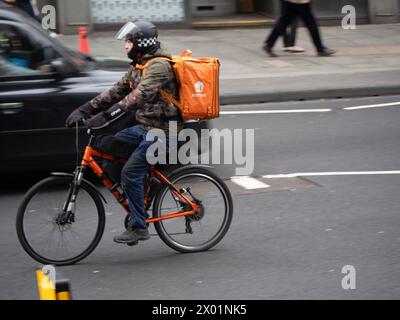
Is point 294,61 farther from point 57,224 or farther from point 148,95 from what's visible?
point 57,224

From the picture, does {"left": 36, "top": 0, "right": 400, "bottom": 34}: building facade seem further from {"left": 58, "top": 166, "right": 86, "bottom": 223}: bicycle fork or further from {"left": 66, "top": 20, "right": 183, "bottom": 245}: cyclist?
{"left": 58, "top": 166, "right": 86, "bottom": 223}: bicycle fork

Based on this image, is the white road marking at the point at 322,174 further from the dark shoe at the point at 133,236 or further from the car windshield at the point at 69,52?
the dark shoe at the point at 133,236

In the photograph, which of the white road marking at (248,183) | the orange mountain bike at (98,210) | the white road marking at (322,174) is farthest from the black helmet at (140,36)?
the white road marking at (322,174)

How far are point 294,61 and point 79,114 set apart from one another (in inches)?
391

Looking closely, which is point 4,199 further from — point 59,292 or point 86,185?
point 59,292

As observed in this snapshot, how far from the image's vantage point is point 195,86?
6570 millimetres

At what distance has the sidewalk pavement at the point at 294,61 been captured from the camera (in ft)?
45.1

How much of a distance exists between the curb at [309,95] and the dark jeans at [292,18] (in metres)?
2.45

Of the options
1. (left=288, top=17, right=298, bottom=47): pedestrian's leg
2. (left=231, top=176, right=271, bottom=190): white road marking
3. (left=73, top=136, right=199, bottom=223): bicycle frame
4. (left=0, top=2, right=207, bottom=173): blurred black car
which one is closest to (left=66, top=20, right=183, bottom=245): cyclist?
(left=73, top=136, right=199, bottom=223): bicycle frame

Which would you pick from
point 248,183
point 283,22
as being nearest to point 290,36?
point 283,22

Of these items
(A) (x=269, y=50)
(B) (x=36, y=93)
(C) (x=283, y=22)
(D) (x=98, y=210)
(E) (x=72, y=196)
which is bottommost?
(A) (x=269, y=50)

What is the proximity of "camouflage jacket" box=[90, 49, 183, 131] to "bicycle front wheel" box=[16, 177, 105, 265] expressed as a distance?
677mm

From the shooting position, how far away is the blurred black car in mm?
8500
